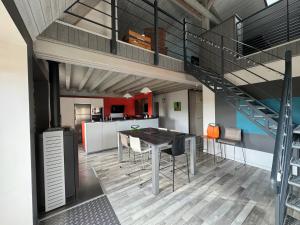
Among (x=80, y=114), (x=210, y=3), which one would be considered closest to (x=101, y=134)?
(x=80, y=114)

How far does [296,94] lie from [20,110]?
437 cm

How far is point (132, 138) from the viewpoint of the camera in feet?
9.68

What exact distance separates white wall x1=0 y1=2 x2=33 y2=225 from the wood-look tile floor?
1119 mm

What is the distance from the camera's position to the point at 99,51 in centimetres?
237

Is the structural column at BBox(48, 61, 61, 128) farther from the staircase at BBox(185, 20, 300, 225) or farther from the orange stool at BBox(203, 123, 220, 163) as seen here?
the orange stool at BBox(203, 123, 220, 163)

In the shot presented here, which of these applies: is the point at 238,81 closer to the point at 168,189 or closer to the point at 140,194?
the point at 168,189

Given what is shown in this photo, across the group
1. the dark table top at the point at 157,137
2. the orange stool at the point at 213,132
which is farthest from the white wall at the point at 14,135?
the orange stool at the point at 213,132

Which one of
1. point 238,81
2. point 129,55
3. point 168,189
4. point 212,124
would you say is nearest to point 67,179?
point 168,189

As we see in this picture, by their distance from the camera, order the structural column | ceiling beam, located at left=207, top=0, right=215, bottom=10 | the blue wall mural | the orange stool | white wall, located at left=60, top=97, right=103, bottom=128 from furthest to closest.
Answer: white wall, located at left=60, top=97, right=103, bottom=128 < ceiling beam, located at left=207, top=0, right=215, bottom=10 < the orange stool < the blue wall mural < the structural column

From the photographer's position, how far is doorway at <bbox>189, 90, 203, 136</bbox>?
664 cm

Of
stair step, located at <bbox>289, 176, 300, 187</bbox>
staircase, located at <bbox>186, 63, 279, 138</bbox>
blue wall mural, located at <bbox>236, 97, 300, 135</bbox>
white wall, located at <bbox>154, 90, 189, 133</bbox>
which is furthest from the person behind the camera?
white wall, located at <bbox>154, 90, 189, 133</bbox>

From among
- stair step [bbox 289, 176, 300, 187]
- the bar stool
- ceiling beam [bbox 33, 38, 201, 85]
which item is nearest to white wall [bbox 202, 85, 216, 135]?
the bar stool

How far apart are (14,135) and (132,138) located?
1817 mm

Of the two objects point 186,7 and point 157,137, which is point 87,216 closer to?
point 157,137
